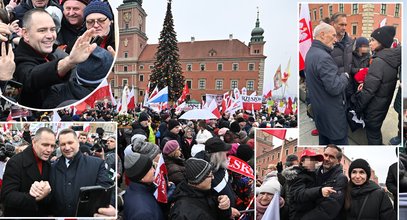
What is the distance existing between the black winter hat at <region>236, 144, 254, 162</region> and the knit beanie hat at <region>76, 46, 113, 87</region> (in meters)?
1.63

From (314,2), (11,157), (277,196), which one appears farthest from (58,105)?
(314,2)

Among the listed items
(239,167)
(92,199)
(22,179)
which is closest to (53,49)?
(22,179)

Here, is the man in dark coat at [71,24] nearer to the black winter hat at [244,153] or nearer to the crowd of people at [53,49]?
the crowd of people at [53,49]

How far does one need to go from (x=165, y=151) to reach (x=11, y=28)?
1.83 meters

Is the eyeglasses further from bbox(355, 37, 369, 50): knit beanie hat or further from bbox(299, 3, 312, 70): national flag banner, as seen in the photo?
bbox(355, 37, 369, 50): knit beanie hat

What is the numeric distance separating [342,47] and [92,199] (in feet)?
8.59

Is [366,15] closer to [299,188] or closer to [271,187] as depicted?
[299,188]

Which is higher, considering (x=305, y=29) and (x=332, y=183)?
(x=305, y=29)

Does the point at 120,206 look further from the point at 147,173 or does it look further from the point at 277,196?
the point at 277,196

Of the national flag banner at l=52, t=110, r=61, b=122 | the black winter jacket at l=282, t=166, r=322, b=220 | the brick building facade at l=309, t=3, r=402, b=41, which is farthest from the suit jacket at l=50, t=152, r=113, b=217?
the brick building facade at l=309, t=3, r=402, b=41

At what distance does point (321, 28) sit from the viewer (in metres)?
2.87

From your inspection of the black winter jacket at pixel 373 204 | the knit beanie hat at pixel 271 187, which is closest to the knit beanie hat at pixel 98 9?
the knit beanie hat at pixel 271 187

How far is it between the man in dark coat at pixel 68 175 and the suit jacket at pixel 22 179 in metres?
0.09

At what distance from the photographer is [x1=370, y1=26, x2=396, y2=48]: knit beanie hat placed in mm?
2820
